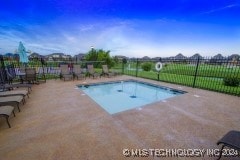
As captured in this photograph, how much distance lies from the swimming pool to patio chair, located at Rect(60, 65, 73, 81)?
5.40ft

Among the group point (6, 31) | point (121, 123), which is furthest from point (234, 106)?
point (6, 31)

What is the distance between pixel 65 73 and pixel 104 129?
6.72m

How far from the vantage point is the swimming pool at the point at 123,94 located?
5433 millimetres

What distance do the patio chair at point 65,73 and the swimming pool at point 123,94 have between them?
165 centimetres

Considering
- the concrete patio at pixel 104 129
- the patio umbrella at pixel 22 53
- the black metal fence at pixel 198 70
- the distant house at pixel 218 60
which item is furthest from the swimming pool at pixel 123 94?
the patio umbrella at pixel 22 53

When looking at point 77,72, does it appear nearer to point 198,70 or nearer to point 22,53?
point 22,53

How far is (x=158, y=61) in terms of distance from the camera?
334 inches

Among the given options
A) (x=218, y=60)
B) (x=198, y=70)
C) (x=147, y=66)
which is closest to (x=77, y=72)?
(x=198, y=70)

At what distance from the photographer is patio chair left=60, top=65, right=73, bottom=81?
27.5 ft

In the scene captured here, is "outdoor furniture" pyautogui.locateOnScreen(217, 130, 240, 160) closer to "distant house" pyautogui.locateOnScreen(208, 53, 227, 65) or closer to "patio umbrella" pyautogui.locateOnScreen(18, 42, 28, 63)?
"distant house" pyautogui.locateOnScreen(208, 53, 227, 65)

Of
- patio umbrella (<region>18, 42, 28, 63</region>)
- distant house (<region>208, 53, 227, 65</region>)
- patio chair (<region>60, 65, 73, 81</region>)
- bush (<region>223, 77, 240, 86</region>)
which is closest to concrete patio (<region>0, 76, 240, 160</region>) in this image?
distant house (<region>208, 53, 227, 65</region>)

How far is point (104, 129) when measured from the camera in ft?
9.73

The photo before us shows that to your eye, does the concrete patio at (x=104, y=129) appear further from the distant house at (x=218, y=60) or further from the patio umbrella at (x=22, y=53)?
the patio umbrella at (x=22, y=53)

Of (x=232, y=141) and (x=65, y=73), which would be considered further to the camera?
(x=65, y=73)
